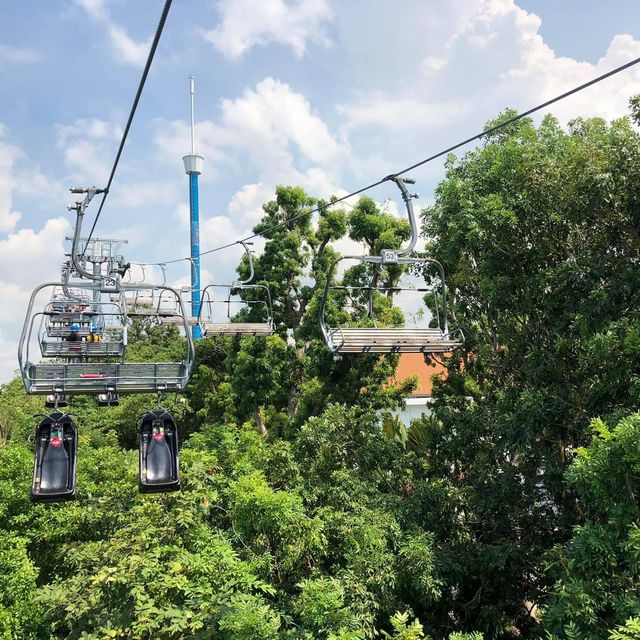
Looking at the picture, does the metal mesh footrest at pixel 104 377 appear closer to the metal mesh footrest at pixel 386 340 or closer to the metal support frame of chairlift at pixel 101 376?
the metal support frame of chairlift at pixel 101 376

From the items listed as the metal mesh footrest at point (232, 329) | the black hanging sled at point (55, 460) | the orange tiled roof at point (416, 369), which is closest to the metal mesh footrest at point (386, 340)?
the black hanging sled at point (55, 460)

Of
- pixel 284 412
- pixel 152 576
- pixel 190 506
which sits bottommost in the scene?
pixel 152 576

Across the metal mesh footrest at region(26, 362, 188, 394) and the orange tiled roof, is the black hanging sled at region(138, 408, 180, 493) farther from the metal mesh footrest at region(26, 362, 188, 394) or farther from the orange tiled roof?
the orange tiled roof

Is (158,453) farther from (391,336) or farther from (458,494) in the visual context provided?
(458,494)

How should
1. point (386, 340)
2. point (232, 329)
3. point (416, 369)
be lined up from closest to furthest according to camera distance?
point (386, 340) → point (232, 329) → point (416, 369)

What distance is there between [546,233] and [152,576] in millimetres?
6119

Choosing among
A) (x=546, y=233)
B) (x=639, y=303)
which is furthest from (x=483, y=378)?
(x=639, y=303)

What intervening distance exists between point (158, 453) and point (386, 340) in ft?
7.86

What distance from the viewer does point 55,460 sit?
543cm

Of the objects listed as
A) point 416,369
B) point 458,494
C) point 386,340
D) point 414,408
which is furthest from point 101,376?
point 416,369

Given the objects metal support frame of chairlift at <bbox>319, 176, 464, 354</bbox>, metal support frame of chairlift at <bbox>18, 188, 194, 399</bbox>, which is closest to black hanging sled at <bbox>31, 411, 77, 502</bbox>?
metal support frame of chairlift at <bbox>18, 188, 194, 399</bbox>

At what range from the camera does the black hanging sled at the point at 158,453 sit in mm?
5391

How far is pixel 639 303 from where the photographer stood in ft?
21.6

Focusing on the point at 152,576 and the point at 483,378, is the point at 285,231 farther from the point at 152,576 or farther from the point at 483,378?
the point at 152,576
